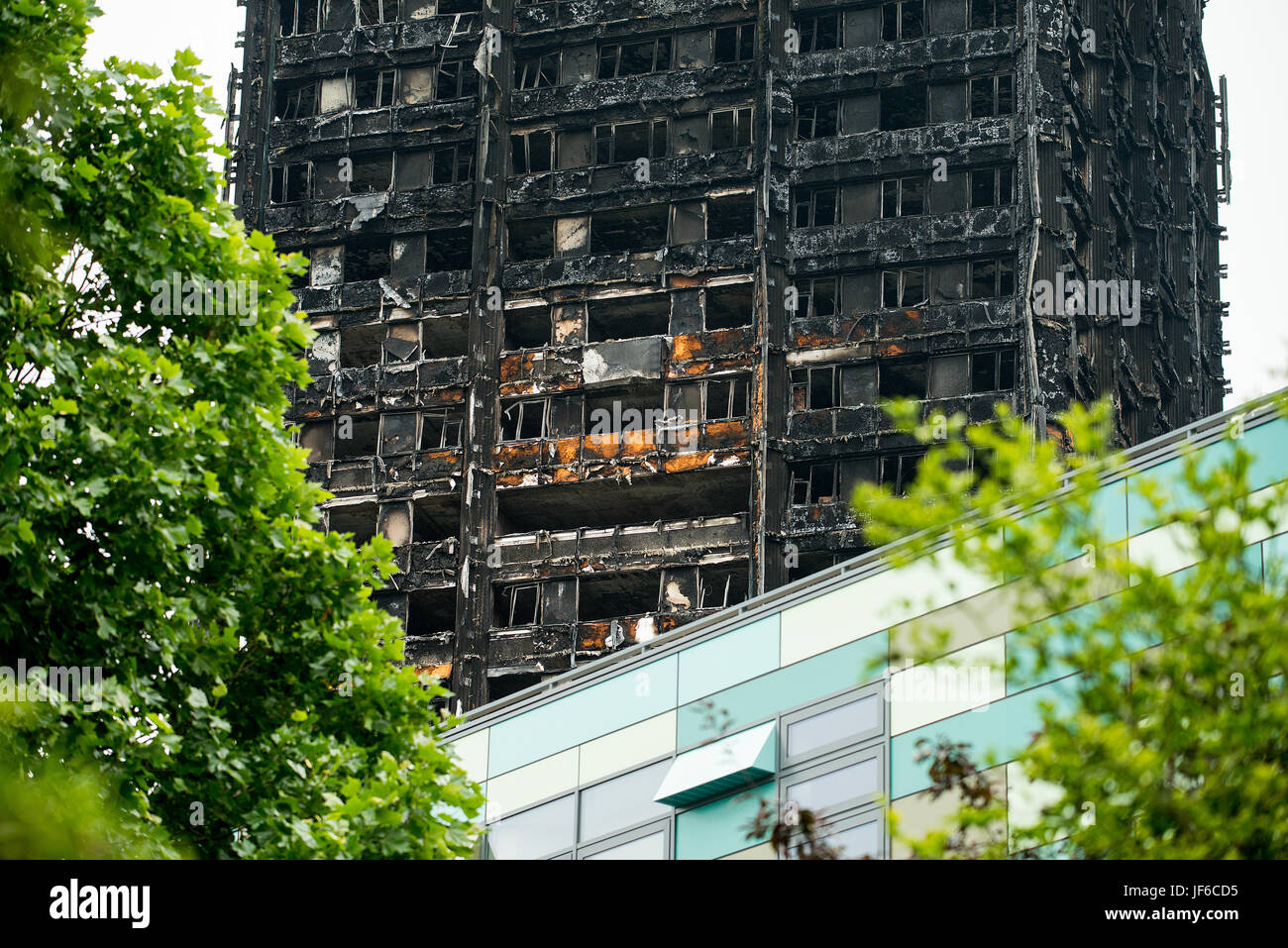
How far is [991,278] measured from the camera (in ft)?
221

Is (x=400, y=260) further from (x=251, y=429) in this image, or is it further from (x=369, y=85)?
(x=251, y=429)

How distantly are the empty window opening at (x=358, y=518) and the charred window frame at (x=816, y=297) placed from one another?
1609 cm

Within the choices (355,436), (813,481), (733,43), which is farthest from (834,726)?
(733,43)

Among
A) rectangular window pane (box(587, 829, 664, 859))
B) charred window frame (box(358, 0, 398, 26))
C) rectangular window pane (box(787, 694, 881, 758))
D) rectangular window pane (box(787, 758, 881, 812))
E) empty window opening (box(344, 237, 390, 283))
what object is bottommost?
rectangular window pane (box(587, 829, 664, 859))

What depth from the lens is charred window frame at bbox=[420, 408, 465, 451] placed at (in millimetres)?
70375

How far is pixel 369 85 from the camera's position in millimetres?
75625

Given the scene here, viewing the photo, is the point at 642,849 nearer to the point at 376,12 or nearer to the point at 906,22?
the point at 906,22

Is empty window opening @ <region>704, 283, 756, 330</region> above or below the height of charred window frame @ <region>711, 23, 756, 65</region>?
below

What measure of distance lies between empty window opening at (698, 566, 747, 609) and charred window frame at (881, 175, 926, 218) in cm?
1384

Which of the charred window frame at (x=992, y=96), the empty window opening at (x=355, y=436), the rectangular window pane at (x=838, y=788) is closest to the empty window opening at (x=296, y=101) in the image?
the empty window opening at (x=355, y=436)

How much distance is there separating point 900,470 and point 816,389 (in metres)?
4.36

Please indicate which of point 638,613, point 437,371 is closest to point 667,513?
point 638,613

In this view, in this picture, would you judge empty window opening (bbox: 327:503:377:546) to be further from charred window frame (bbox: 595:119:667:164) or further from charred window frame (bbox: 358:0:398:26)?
charred window frame (bbox: 358:0:398:26)

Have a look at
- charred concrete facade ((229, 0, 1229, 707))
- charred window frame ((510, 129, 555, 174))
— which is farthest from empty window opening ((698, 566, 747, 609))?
charred window frame ((510, 129, 555, 174))
